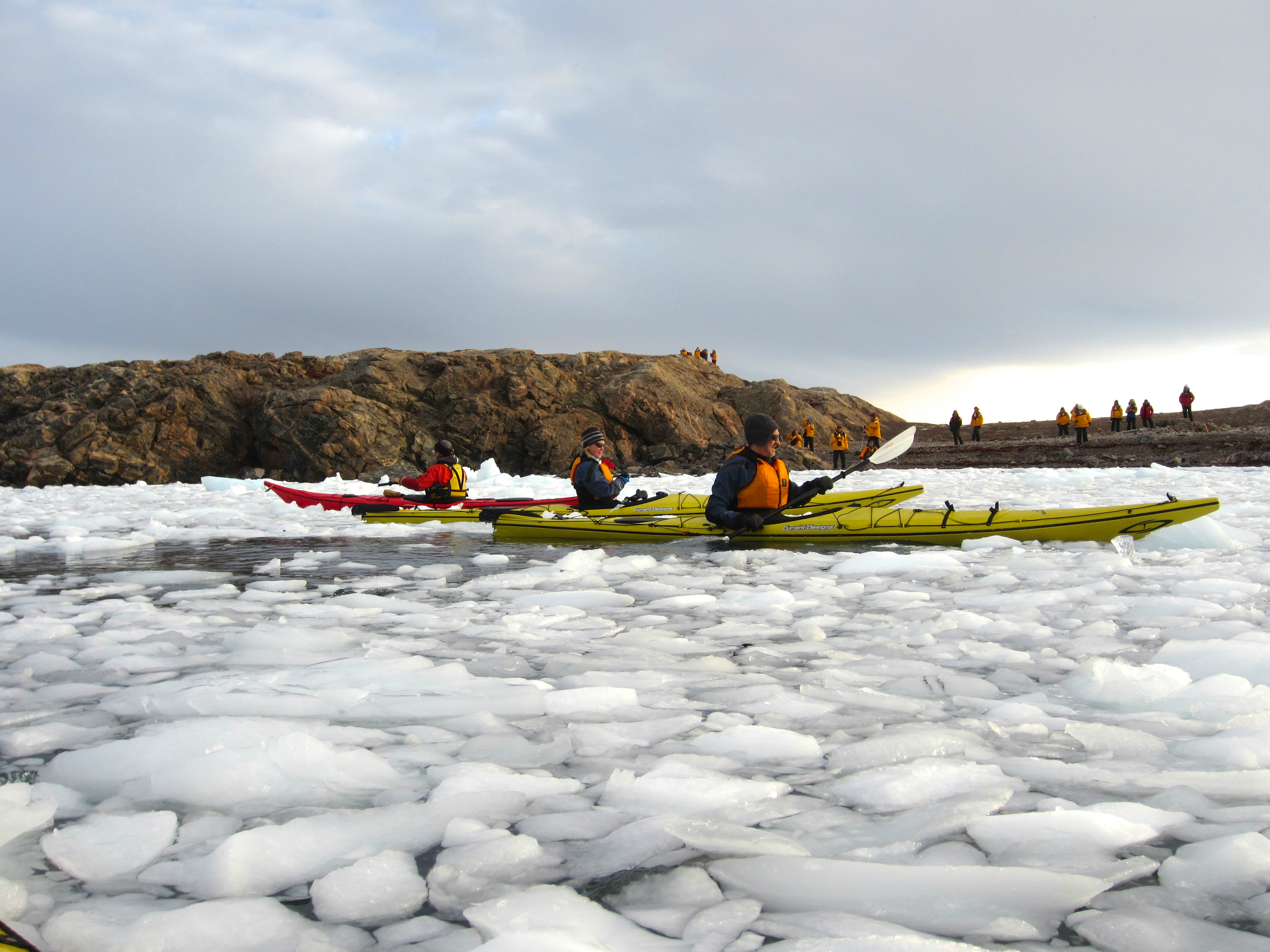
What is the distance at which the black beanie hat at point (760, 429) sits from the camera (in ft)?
20.0

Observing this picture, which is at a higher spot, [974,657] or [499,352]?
[499,352]

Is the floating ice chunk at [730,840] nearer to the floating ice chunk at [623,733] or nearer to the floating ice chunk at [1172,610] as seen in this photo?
the floating ice chunk at [623,733]

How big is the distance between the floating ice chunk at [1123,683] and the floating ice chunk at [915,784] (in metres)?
0.73

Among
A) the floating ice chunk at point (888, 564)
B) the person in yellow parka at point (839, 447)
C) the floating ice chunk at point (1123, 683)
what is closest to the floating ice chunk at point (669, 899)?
the floating ice chunk at point (1123, 683)

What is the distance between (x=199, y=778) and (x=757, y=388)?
33.4m

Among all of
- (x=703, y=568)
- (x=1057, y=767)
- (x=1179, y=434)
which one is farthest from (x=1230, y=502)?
(x=1179, y=434)

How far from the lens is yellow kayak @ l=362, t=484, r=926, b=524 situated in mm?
7695

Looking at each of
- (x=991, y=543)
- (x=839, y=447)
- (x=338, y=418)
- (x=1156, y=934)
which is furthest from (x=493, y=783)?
(x=338, y=418)

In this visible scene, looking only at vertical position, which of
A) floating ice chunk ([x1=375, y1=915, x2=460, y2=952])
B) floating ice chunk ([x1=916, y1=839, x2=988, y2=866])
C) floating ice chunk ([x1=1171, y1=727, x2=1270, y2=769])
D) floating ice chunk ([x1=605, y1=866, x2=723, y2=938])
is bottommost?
floating ice chunk ([x1=375, y1=915, x2=460, y2=952])

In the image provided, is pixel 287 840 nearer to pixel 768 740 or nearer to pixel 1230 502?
pixel 768 740

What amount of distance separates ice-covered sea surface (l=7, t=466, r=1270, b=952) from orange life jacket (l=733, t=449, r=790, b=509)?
93.1 inches

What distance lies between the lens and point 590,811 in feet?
5.35

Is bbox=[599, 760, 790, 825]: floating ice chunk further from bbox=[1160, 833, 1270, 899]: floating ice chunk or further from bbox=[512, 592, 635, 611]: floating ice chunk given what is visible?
bbox=[512, 592, 635, 611]: floating ice chunk

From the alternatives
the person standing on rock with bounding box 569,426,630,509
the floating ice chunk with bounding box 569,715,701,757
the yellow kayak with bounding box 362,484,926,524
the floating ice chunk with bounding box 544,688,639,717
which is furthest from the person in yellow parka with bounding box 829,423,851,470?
the floating ice chunk with bounding box 569,715,701,757
